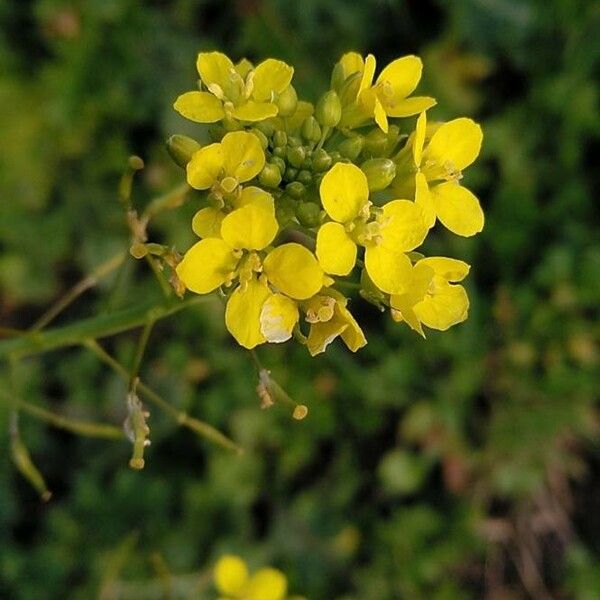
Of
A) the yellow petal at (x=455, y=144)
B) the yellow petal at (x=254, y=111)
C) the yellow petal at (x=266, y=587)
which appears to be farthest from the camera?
the yellow petal at (x=266, y=587)

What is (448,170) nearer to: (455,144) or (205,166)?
(455,144)

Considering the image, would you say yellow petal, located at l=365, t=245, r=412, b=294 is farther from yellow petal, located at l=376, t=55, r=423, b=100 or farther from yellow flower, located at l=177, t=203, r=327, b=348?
yellow petal, located at l=376, t=55, r=423, b=100

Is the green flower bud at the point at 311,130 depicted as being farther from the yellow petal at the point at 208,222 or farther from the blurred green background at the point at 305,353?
the blurred green background at the point at 305,353

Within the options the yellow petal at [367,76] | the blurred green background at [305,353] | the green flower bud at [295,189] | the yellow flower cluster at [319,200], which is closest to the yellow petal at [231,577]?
the blurred green background at [305,353]

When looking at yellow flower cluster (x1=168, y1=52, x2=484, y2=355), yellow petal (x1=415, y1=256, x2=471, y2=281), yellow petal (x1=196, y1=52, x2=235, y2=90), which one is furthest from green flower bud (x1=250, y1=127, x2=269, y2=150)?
yellow petal (x1=415, y1=256, x2=471, y2=281)

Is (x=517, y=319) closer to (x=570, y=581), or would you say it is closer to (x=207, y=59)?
(x=570, y=581)
